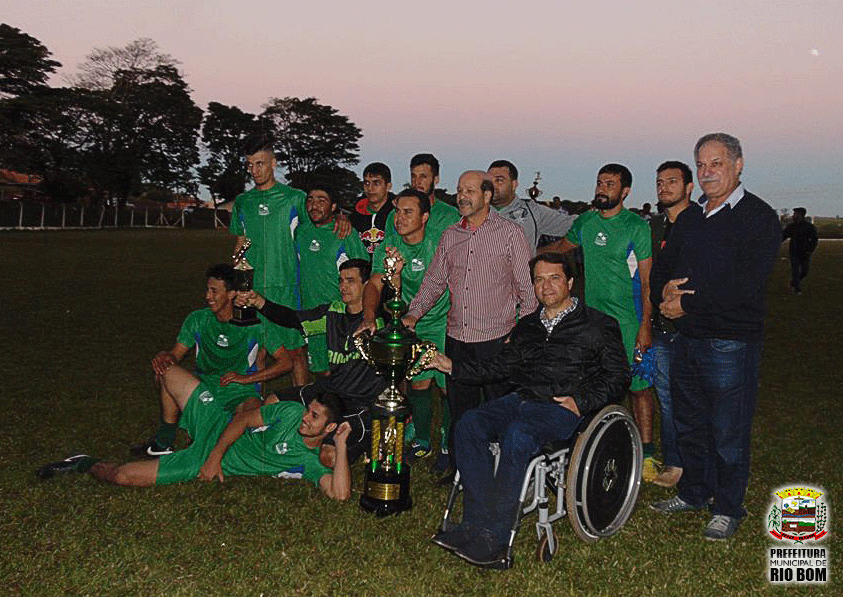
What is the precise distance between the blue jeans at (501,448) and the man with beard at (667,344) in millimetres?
1531

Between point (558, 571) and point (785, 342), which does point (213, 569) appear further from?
point (785, 342)

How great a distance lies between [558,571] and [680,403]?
1.37 meters

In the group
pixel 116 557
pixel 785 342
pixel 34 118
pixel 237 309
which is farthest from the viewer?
pixel 34 118

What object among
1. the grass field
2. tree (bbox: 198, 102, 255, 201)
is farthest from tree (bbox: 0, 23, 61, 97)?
the grass field

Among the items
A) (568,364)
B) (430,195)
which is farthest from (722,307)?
(430,195)

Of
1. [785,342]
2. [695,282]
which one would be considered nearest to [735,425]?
[695,282]

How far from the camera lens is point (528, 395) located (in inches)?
196

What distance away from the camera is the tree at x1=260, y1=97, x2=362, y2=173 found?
9800 centimetres

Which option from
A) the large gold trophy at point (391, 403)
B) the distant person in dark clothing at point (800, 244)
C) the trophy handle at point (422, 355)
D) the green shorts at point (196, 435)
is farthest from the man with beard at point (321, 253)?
the distant person in dark clothing at point (800, 244)

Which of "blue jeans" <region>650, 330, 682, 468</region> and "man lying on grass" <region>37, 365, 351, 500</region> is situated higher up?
"blue jeans" <region>650, 330, 682, 468</region>

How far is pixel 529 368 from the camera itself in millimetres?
5047

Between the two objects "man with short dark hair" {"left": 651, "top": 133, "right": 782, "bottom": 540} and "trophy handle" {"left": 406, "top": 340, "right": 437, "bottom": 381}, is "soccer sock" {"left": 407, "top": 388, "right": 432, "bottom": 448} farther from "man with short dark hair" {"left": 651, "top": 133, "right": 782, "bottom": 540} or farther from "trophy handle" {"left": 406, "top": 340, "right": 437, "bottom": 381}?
"man with short dark hair" {"left": 651, "top": 133, "right": 782, "bottom": 540}

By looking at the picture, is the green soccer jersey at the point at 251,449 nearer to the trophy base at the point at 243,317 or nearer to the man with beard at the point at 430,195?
the trophy base at the point at 243,317

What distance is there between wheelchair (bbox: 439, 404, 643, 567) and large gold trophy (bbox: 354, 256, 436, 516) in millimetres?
521
